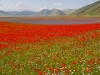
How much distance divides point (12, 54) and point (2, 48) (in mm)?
4252

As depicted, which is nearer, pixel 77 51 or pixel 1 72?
pixel 1 72

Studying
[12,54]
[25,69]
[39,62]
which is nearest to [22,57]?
[12,54]

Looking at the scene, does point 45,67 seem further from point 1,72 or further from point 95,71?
point 95,71

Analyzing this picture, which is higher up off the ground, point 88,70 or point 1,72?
point 88,70

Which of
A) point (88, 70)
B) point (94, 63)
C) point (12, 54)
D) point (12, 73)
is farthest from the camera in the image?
point (12, 54)

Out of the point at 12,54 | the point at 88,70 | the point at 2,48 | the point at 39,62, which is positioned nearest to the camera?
the point at 88,70

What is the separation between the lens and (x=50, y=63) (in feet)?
47.9

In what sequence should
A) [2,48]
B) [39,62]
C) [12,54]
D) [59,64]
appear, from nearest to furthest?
[59,64] → [39,62] → [12,54] → [2,48]

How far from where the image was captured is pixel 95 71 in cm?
1045

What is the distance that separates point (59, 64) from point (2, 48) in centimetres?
1174

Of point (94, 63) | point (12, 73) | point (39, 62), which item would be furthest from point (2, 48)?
point (94, 63)

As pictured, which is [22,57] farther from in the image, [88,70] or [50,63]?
[88,70]

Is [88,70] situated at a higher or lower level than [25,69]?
higher

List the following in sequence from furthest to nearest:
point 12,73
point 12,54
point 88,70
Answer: point 12,54, point 12,73, point 88,70
